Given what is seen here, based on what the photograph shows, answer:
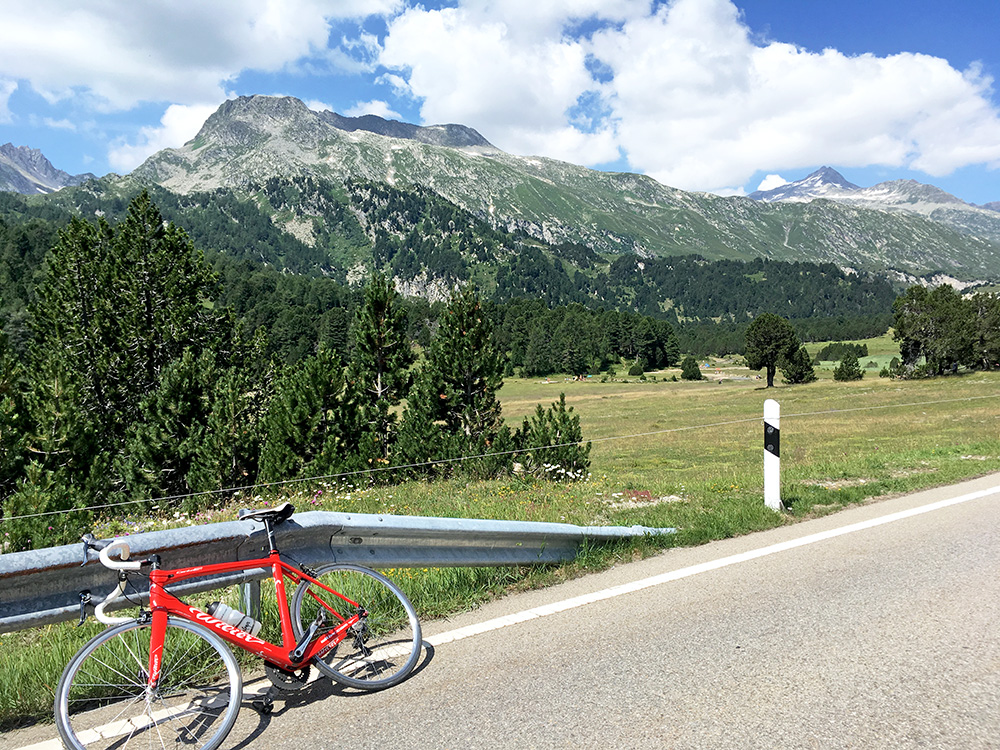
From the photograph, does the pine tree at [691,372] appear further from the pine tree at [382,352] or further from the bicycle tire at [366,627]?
the bicycle tire at [366,627]

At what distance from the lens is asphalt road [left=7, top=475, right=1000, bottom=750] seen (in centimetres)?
341

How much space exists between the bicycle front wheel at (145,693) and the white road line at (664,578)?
1.54 meters

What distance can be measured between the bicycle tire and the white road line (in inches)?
12.1

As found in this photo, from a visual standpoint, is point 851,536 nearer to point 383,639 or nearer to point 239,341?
point 383,639

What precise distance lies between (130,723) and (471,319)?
17789mm

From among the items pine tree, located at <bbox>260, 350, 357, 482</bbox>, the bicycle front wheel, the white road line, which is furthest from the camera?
pine tree, located at <bbox>260, 350, 357, 482</bbox>

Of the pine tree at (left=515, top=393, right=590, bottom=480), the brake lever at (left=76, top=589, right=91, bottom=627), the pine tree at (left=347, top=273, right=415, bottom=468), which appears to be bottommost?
the pine tree at (left=515, top=393, right=590, bottom=480)

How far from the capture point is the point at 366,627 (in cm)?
436

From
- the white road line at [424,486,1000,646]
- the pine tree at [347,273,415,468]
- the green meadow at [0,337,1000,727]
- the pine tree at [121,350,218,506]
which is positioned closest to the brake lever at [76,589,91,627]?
the green meadow at [0,337,1000,727]

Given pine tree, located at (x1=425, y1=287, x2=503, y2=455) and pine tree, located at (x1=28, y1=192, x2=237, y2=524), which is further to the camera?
pine tree, located at (x1=28, y1=192, x2=237, y2=524)

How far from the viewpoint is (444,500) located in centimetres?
1266

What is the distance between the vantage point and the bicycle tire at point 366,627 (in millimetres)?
4102

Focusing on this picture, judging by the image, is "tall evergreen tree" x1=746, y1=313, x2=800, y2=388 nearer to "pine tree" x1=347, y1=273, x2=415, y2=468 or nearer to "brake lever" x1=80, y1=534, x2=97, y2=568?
"pine tree" x1=347, y1=273, x2=415, y2=468

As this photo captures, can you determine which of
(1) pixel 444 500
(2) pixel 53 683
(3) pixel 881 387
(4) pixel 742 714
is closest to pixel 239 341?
(1) pixel 444 500
